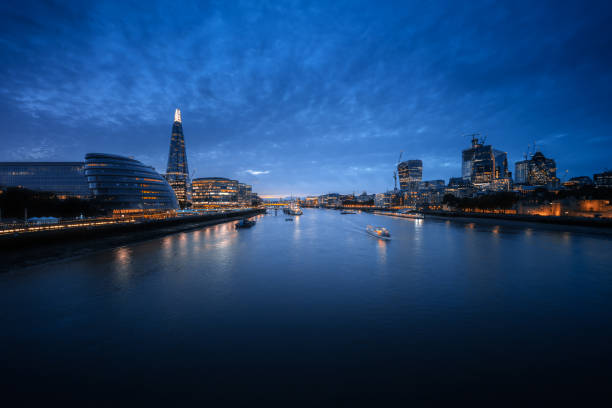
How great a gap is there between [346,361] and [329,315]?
3.73 metres

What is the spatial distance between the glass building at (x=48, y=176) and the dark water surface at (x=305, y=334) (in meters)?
121

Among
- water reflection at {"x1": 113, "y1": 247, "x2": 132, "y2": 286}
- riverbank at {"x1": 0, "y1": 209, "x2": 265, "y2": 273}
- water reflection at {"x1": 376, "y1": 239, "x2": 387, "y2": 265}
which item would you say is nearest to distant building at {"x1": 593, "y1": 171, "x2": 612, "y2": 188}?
water reflection at {"x1": 376, "y1": 239, "x2": 387, "y2": 265}

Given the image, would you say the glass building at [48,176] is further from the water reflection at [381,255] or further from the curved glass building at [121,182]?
the water reflection at [381,255]

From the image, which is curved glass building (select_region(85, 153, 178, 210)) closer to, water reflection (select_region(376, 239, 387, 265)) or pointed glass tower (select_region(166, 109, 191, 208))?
pointed glass tower (select_region(166, 109, 191, 208))

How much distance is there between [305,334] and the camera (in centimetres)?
1013

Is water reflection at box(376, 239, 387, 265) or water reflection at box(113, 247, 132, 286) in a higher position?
water reflection at box(113, 247, 132, 286)

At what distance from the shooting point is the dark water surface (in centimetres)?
713

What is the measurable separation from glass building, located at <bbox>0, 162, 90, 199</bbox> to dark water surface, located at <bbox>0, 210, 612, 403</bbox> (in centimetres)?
12103

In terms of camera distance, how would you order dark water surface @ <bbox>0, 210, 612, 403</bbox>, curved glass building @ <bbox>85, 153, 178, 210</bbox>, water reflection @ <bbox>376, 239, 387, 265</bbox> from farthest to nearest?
curved glass building @ <bbox>85, 153, 178, 210</bbox> < water reflection @ <bbox>376, 239, 387, 265</bbox> < dark water surface @ <bbox>0, 210, 612, 403</bbox>

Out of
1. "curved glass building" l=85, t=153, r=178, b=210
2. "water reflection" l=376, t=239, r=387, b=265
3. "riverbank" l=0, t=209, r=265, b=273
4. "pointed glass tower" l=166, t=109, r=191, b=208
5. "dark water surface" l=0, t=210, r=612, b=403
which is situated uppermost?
"pointed glass tower" l=166, t=109, r=191, b=208

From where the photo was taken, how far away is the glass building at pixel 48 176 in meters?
105

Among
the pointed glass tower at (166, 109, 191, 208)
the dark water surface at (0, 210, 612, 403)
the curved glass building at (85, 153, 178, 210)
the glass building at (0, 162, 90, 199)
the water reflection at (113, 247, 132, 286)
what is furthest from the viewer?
the pointed glass tower at (166, 109, 191, 208)

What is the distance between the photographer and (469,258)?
26.0 m

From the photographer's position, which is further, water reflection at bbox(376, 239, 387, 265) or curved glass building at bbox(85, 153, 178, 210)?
curved glass building at bbox(85, 153, 178, 210)
